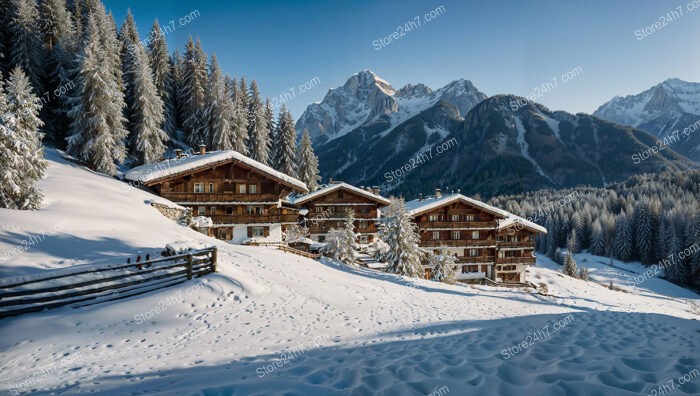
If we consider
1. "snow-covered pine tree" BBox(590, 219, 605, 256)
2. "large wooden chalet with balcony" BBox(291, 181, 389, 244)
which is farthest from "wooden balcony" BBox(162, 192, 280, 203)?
"snow-covered pine tree" BBox(590, 219, 605, 256)

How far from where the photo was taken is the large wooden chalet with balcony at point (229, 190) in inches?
1196

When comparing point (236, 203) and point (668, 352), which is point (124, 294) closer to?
point (668, 352)

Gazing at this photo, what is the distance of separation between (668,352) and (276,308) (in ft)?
36.1

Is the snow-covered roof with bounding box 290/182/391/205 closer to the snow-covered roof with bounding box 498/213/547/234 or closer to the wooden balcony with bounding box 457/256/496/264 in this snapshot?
the wooden balcony with bounding box 457/256/496/264

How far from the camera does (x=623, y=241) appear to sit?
3561 inches

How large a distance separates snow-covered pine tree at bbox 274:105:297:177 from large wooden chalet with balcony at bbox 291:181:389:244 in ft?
41.7

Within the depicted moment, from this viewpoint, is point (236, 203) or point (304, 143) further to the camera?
point (304, 143)

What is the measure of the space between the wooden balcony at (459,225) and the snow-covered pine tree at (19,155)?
35.2m

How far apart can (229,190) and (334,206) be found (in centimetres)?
1366

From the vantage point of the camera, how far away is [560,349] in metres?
7.26

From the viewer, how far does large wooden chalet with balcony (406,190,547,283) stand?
137 ft

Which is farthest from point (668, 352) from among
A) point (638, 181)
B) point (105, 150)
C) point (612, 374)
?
point (638, 181)

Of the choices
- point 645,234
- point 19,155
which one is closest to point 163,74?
point 19,155

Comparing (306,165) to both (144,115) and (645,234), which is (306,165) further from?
(645,234)
